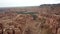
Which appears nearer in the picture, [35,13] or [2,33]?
[2,33]

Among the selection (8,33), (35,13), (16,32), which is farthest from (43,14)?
(8,33)

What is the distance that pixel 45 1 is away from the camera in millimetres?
2799

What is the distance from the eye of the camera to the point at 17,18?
2.71 meters

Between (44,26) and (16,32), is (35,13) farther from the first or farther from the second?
(16,32)

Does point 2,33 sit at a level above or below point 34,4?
below

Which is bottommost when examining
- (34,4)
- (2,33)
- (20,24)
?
(2,33)

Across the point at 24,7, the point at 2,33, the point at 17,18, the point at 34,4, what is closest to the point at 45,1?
the point at 34,4

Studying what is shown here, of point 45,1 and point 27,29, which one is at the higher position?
point 45,1

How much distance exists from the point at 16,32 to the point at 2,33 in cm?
32

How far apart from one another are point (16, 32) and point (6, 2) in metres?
0.77

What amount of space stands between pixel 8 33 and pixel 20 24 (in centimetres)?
35

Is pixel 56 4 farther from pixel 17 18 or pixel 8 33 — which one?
pixel 8 33

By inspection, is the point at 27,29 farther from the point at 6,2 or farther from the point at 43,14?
the point at 6,2

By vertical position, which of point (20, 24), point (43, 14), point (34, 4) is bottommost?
point (20, 24)
